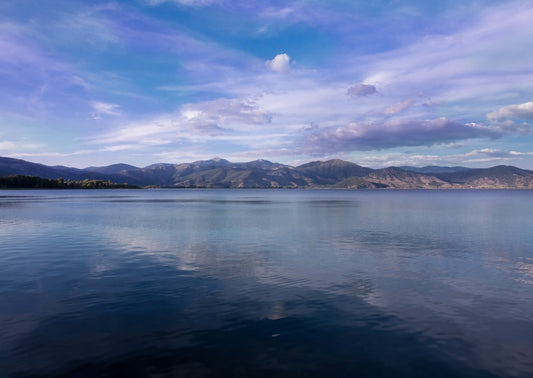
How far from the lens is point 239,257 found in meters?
38.2

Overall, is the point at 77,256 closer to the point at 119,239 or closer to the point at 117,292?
the point at 119,239

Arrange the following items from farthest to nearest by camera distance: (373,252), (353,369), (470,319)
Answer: (373,252)
(470,319)
(353,369)

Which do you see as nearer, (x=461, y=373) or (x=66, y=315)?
(x=461, y=373)

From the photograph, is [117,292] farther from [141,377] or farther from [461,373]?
[461,373]

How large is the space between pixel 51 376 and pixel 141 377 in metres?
3.76

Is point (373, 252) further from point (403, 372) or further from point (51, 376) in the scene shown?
point (51, 376)

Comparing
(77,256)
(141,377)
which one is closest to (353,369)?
(141,377)

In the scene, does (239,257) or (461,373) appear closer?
(461,373)

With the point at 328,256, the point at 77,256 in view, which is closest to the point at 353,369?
the point at 328,256

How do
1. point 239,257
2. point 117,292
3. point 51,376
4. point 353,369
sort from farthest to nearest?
point 239,257 → point 117,292 → point 353,369 → point 51,376

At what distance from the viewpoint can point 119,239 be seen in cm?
5103

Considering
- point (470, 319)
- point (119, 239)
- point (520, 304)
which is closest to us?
point (470, 319)

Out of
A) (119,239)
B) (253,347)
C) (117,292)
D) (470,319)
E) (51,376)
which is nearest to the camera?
(51,376)

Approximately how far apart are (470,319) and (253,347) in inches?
540
